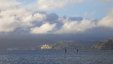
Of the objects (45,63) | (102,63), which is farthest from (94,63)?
(45,63)

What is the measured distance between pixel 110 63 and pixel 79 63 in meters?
10.2

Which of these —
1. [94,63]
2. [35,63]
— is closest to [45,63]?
[35,63]

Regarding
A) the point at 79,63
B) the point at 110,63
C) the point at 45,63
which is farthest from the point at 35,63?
the point at 110,63

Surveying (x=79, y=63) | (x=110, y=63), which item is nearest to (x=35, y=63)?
(x=79, y=63)

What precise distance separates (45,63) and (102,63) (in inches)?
750

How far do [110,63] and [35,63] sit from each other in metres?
25.7

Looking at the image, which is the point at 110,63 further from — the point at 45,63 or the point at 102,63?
the point at 45,63

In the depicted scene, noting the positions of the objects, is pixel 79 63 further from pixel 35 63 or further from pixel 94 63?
pixel 35 63

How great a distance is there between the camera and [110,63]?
135750 mm

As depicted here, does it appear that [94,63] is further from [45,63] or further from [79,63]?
[45,63]

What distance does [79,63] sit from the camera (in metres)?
139

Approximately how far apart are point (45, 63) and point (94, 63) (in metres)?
16.6

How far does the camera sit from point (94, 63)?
13738cm

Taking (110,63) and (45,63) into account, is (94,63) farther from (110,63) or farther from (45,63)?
(45,63)
